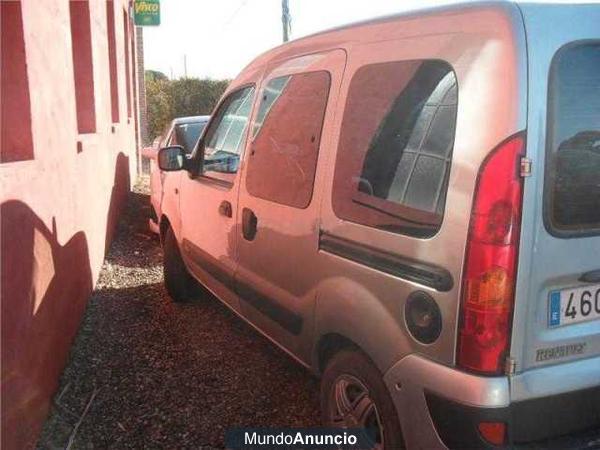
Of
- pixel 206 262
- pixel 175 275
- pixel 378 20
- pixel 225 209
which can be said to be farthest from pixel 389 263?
pixel 175 275

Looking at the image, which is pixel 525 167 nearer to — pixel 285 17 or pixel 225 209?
pixel 225 209

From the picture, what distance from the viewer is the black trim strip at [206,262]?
12.5ft

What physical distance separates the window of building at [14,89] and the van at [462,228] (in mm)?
1571

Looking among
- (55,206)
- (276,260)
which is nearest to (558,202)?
(276,260)

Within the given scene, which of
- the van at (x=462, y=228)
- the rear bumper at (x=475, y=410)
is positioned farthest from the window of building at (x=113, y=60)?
the rear bumper at (x=475, y=410)

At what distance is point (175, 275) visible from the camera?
5.05 metres

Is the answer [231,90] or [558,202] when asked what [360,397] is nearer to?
[558,202]

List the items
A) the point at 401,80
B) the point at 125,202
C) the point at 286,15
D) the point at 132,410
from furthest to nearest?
the point at 286,15
the point at 125,202
the point at 132,410
the point at 401,80

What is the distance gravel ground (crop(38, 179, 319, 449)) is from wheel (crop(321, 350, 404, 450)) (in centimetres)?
60

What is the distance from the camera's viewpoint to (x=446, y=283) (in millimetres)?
1984

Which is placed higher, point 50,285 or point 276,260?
point 276,260

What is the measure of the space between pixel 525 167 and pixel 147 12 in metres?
12.0

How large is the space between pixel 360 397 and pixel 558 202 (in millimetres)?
1136

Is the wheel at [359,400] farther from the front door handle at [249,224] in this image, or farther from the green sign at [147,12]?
the green sign at [147,12]
